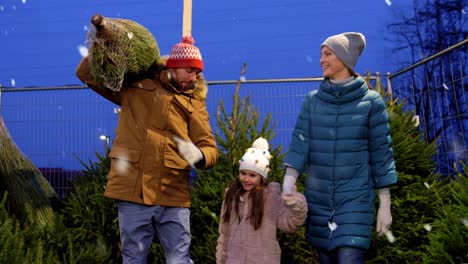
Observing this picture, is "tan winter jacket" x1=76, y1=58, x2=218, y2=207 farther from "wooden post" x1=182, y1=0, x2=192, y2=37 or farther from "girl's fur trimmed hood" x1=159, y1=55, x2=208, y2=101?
"wooden post" x1=182, y1=0, x2=192, y2=37

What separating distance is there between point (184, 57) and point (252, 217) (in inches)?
44.1

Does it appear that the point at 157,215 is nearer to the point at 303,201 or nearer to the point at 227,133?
the point at 303,201

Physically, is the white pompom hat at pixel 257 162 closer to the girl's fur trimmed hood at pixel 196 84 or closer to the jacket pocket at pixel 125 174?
the girl's fur trimmed hood at pixel 196 84

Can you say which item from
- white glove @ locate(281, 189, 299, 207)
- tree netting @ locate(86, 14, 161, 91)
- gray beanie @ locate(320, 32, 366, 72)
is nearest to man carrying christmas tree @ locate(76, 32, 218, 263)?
tree netting @ locate(86, 14, 161, 91)

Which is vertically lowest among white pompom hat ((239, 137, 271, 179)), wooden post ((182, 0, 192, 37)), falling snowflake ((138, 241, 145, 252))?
falling snowflake ((138, 241, 145, 252))

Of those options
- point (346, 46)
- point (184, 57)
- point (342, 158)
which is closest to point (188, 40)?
point (184, 57)

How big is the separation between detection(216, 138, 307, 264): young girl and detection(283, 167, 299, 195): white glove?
325 mm

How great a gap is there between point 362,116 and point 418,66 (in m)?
4.33

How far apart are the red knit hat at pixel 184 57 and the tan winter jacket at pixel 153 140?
0.12 meters

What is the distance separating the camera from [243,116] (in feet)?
Answer: 17.5

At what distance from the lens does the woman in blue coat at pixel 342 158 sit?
3.19 metres

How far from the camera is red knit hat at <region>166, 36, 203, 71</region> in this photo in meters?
3.81

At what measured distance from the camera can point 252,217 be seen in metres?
3.78

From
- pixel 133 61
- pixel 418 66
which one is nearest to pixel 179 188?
pixel 133 61
